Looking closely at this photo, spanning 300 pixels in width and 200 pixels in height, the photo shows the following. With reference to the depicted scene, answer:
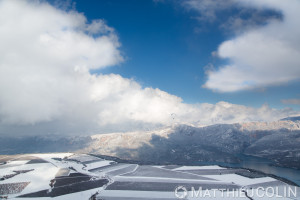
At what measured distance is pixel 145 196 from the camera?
101m

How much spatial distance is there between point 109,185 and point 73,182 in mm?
24786

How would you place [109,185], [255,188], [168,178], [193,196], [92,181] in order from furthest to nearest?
[168,178] < [92,181] < [109,185] < [255,188] < [193,196]

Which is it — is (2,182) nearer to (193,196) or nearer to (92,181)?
(92,181)

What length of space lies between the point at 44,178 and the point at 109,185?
50.5 meters

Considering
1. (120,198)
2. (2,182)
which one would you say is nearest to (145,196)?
(120,198)

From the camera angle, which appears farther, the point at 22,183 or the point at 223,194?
the point at 22,183

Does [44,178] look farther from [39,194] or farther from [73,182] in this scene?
[39,194]

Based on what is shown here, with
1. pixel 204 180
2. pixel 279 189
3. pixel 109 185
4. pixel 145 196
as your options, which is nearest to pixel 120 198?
pixel 145 196

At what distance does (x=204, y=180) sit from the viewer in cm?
13625

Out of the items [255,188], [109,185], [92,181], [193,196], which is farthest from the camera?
[92,181]
